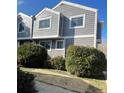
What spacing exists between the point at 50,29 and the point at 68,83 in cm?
57

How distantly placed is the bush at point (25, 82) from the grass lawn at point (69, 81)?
0.18ft

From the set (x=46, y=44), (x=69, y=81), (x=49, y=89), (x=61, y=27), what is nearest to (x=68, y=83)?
(x=69, y=81)

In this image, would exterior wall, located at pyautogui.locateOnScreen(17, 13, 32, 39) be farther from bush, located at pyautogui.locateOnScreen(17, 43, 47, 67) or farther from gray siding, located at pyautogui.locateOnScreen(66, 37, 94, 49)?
gray siding, located at pyautogui.locateOnScreen(66, 37, 94, 49)

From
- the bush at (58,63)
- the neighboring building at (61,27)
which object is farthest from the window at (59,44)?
the bush at (58,63)

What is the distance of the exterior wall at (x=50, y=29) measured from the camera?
2387 mm

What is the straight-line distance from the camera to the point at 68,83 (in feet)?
7.70

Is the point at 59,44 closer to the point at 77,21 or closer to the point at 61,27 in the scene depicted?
the point at 61,27

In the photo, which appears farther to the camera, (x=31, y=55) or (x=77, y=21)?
(x=31, y=55)

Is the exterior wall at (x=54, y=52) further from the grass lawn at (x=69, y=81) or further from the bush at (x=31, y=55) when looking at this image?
the grass lawn at (x=69, y=81)

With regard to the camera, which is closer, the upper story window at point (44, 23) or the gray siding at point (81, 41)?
the gray siding at point (81, 41)
